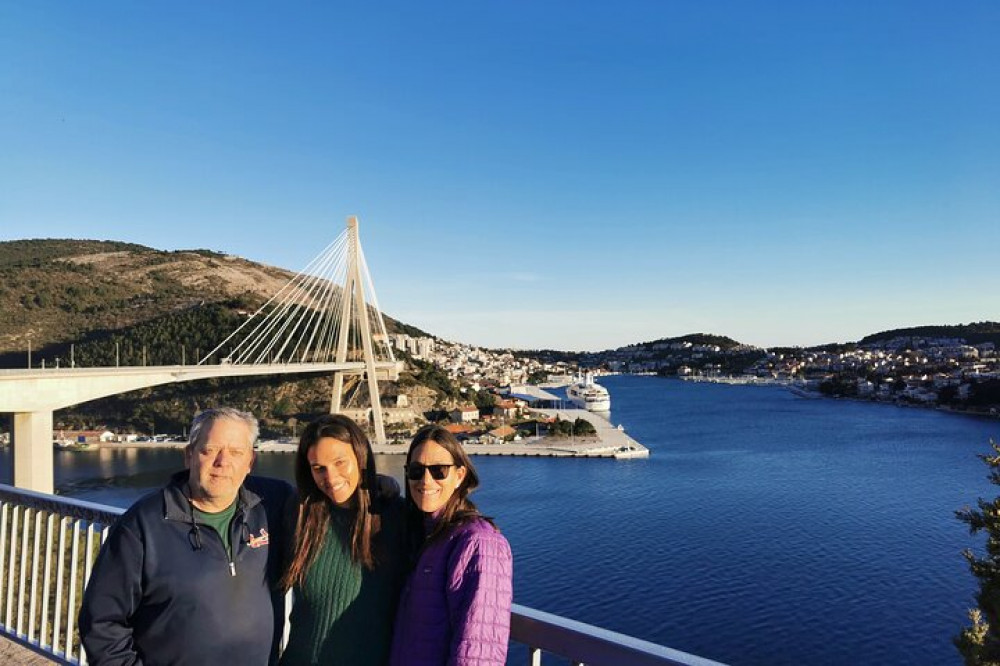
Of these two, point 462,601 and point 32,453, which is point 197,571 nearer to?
point 462,601

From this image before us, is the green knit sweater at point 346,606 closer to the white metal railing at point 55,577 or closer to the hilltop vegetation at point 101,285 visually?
the white metal railing at point 55,577

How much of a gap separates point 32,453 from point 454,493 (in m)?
6.88

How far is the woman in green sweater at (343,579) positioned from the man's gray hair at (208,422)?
0.39 ft

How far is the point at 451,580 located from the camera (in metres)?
0.72

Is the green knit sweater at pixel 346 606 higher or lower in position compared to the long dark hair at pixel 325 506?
lower

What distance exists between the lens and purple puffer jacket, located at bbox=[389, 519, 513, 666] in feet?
2.33

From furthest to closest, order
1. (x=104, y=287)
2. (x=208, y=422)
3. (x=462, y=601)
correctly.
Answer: (x=104, y=287) → (x=208, y=422) → (x=462, y=601)

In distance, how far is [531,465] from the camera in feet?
68.4

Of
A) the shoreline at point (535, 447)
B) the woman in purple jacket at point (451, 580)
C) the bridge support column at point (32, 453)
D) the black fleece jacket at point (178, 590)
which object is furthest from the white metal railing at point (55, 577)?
the shoreline at point (535, 447)

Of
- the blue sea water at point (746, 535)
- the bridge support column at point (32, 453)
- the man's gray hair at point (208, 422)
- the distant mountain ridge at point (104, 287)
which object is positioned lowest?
the blue sea water at point (746, 535)

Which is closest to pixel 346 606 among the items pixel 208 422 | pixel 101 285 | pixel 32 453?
pixel 208 422

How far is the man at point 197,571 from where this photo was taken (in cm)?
76

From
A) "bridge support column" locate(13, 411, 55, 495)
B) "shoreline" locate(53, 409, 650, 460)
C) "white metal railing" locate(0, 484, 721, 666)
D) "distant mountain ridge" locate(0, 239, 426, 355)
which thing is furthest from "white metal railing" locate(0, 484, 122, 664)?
"distant mountain ridge" locate(0, 239, 426, 355)

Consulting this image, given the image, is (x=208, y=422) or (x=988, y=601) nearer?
(x=208, y=422)
